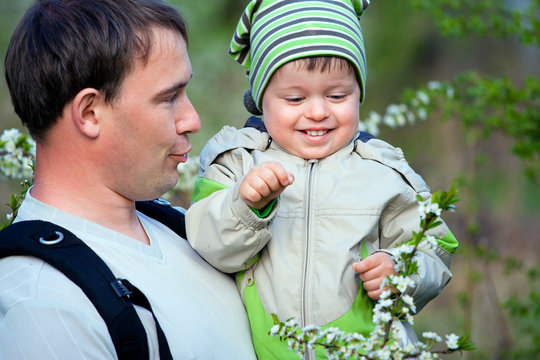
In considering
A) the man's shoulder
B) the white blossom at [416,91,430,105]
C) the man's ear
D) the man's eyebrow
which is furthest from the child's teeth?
the white blossom at [416,91,430,105]

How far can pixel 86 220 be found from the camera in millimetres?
1965

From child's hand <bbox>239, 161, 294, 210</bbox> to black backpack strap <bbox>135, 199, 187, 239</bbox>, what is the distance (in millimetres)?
505

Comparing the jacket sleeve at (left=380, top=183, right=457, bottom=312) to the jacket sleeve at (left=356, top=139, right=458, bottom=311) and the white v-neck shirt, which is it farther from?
the white v-neck shirt

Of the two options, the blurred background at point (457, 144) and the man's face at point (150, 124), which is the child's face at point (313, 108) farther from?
the blurred background at point (457, 144)

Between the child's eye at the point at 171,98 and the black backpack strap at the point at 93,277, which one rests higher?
the child's eye at the point at 171,98

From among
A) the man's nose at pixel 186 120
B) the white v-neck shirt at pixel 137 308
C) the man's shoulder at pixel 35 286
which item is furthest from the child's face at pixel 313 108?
the man's shoulder at pixel 35 286

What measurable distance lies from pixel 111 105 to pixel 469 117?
2.98 meters

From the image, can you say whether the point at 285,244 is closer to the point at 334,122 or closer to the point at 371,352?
the point at 334,122

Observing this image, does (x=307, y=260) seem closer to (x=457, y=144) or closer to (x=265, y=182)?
(x=265, y=182)

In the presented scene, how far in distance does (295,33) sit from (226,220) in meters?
0.66

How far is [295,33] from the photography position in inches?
86.7

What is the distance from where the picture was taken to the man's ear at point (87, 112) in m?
1.94

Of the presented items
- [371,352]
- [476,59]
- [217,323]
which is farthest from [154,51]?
[476,59]

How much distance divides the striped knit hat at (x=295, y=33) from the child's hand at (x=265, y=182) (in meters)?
0.47
